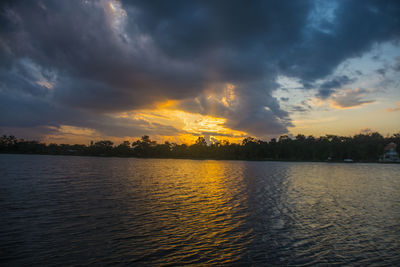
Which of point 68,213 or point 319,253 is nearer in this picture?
point 319,253

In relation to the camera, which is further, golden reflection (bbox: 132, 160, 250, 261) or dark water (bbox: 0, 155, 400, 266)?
golden reflection (bbox: 132, 160, 250, 261)

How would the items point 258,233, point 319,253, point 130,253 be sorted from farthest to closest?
point 258,233, point 319,253, point 130,253

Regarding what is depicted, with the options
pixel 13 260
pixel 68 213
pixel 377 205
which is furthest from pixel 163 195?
pixel 377 205

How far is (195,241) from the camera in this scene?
45.8 feet

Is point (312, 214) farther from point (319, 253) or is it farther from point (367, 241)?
point (319, 253)

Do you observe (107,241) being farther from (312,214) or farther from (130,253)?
(312,214)

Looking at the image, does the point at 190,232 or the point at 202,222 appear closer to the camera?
the point at 190,232

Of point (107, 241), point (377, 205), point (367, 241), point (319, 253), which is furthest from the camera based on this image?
point (377, 205)

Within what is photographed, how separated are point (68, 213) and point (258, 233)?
15.5 meters

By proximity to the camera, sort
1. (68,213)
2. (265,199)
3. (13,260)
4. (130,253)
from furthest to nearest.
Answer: (265,199) → (68,213) → (130,253) → (13,260)

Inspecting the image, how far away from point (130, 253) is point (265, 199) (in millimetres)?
20434

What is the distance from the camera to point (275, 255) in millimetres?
12445

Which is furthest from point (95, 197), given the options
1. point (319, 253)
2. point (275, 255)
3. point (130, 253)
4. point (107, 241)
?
point (319, 253)

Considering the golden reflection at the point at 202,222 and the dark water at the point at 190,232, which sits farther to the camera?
the golden reflection at the point at 202,222
